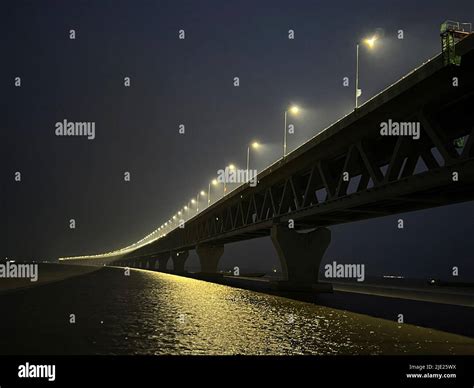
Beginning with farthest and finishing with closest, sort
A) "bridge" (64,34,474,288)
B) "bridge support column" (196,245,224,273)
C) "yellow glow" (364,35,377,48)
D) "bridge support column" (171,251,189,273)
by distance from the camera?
"bridge support column" (171,251,189,273), "bridge support column" (196,245,224,273), "yellow glow" (364,35,377,48), "bridge" (64,34,474,288)

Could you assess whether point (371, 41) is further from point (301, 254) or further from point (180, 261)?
point (180, 261)

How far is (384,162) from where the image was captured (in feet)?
96.9

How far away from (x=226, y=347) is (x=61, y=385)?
5.00 m

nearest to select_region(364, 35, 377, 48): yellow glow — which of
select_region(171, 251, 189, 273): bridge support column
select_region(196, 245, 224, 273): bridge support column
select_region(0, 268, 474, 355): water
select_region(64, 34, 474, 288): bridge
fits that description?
select_region(64, 34, 474, 288): bridge

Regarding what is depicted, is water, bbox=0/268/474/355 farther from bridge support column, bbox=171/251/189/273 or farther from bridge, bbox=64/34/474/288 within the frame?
bridge support column, bbox=171/251/189/273

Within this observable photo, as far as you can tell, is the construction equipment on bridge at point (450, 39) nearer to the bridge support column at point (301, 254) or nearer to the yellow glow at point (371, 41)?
the yellow glow at point (371, 41)

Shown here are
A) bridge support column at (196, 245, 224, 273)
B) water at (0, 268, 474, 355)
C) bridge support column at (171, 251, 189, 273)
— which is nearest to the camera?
water at (0, 268, 474, 355)

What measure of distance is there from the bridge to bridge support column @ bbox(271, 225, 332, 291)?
0.08 m

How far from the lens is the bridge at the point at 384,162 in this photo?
19141mm

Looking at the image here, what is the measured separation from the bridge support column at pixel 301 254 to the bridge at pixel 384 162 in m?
0.08

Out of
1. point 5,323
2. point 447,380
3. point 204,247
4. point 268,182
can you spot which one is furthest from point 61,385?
point 204,247

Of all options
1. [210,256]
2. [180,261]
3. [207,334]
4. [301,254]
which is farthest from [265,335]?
[180,261]

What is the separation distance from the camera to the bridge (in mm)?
19141

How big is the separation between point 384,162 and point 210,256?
54.2 m
